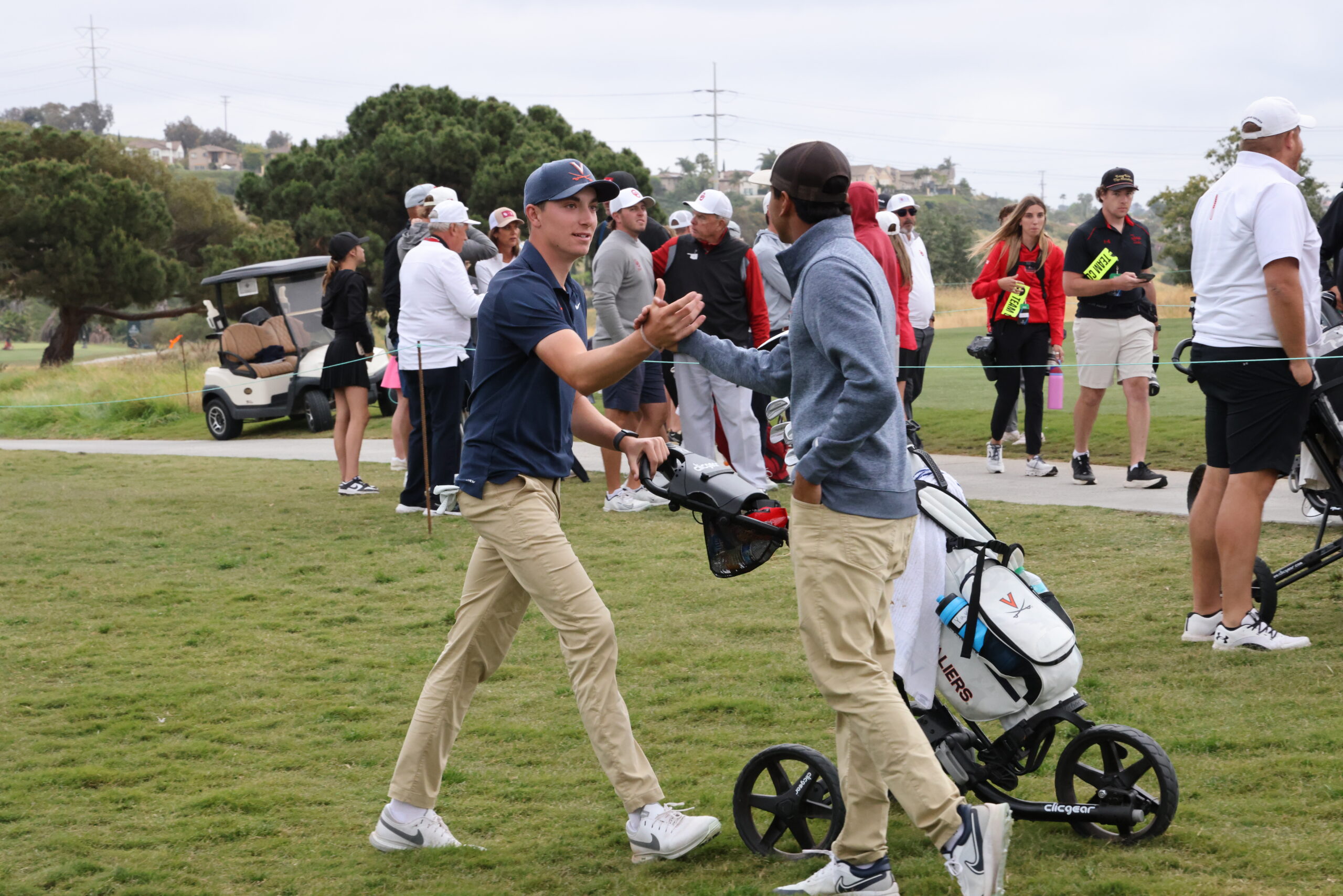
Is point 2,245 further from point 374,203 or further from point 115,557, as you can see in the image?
point 115,557

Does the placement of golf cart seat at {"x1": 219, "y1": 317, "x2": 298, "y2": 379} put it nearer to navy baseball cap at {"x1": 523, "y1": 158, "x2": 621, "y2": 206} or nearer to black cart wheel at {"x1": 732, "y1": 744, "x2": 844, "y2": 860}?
navy baseball cap at {"x1": 523, "y1": 158, "x2": 621, "y2": 206}

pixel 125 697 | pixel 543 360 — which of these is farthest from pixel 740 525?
pixel 125 697

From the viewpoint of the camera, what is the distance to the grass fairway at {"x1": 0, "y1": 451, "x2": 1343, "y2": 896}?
3885 mm

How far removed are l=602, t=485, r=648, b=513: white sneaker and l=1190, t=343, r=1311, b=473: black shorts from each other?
16.7ft

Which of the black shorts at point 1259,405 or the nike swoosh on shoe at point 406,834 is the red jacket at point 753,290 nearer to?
the black shorts at point 1259,405

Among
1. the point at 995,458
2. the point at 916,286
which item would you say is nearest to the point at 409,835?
the point at 995,458

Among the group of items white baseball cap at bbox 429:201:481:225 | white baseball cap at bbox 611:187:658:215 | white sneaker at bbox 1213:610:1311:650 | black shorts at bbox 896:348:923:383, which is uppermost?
white baseball cap at bbox 611:187:658:215

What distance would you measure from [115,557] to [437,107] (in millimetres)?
30716

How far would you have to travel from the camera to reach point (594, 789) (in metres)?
4.64

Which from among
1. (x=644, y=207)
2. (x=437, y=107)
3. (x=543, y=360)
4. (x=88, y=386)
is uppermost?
(x=437, y=107)

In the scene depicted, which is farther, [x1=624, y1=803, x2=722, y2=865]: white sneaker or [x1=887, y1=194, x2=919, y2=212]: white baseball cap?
[x1=887, y1=194, x2=919, y2=212]: white baseball cap

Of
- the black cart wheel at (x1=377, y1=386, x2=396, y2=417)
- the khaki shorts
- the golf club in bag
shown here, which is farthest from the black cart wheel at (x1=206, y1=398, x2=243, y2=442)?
the golf club in bag

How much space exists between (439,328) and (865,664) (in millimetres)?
6562

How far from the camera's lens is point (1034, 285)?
34.7 ft
